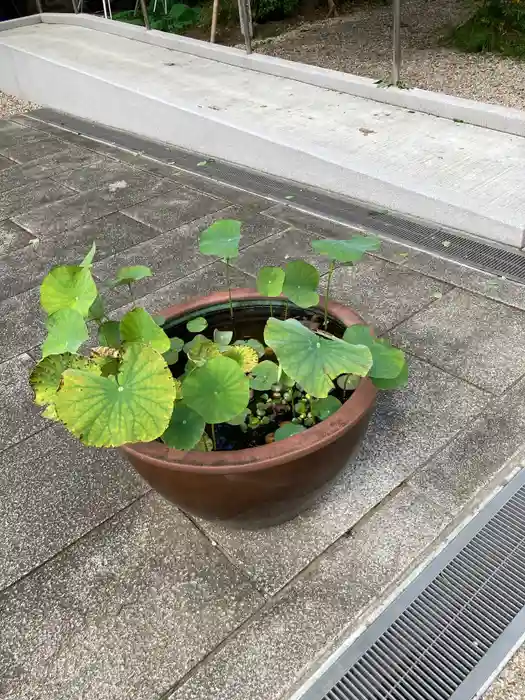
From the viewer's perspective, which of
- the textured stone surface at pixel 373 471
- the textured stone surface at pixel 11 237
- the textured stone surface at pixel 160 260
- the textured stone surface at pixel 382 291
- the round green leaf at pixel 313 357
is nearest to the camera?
the round green leaf at pixel 313 357

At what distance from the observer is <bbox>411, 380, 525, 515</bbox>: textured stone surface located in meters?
2.09

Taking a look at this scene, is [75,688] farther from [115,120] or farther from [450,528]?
[115,120]

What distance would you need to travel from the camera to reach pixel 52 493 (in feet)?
7.27

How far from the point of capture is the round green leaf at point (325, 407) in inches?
75.2

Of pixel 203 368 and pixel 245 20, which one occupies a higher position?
pixel 245 20

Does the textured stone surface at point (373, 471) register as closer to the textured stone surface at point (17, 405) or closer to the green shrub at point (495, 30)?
the textured stone surface at point (17, 405)

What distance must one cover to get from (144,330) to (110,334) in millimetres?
227

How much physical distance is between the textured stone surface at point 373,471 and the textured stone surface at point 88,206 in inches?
103

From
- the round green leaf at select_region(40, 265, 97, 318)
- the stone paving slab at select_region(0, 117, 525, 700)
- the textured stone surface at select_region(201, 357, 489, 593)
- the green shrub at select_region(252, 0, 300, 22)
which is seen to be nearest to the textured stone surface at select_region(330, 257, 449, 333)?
the stone paving slab at select_region(0, 117, 525, 700)

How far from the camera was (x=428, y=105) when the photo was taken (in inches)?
177

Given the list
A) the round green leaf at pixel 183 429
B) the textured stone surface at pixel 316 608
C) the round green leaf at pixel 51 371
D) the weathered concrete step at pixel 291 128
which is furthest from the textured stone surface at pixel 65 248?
the textured stone surface at pixel 316 608

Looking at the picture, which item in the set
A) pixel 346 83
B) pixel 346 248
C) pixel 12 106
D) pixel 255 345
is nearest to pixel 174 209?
pixel 346 83

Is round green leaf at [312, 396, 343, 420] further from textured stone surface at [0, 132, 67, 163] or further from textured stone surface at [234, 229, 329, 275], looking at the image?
textured stone surface at [0, 132, 67, 163]

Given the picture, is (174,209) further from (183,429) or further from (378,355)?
(183,429)
